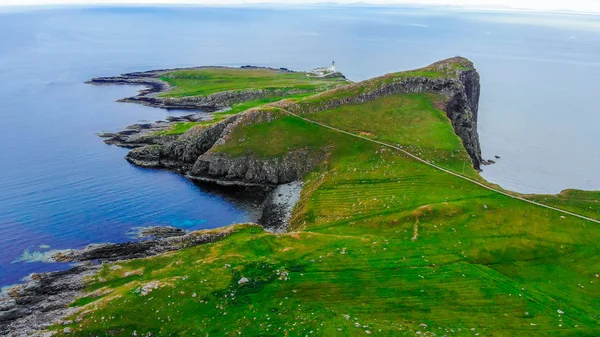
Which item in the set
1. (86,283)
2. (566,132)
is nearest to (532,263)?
(86,283)

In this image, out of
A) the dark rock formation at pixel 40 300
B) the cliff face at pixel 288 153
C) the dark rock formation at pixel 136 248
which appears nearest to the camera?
the dark rock formation at pixel 40 300

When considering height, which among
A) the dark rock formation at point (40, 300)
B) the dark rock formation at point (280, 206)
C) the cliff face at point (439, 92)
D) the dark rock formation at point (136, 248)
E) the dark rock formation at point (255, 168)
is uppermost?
the cliff face at point (439, 92)

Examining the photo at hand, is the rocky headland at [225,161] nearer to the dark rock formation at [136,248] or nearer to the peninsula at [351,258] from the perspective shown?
the dark rock formation at [136,248]

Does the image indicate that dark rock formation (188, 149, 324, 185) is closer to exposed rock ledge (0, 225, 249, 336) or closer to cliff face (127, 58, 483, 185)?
cliff face (127, 58, 483, 185)

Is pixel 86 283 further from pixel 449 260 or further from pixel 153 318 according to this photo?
pixel 449 260

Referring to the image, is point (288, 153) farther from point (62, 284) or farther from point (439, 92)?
point (62, 284)

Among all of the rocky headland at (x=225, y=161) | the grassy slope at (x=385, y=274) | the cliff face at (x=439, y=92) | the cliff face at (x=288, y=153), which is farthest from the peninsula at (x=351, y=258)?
the cliff face at (x=439, y=92)

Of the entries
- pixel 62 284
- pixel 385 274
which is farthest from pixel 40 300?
pixel 385 274

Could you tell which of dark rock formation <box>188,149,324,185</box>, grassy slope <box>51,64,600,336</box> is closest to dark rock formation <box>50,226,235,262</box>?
grassy slope <box>51,64,600,336</box>
